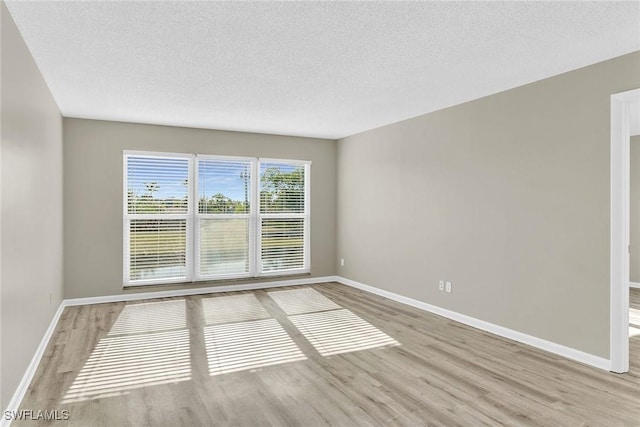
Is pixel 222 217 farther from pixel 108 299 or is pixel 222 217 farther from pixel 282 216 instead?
pixel 108 299

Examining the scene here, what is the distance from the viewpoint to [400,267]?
18.4 ft

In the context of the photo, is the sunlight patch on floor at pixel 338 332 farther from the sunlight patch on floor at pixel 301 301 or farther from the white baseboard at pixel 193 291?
the white baseboard at pixel 193 291

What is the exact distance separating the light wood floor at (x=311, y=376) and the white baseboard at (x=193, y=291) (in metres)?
0.73

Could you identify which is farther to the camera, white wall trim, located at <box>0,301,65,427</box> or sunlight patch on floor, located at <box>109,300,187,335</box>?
sunlight patch on floor, located at <box>109,300,187,335</box>

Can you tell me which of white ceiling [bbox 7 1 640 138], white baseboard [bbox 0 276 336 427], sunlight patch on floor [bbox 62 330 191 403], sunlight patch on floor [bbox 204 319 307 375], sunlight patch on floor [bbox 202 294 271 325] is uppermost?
white ceiling [bbox 7 1 640 138]

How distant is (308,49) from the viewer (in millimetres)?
3045

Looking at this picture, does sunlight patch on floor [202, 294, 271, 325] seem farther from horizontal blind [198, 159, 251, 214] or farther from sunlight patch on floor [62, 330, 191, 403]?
horizontal blind [198, 159, 251, 214]

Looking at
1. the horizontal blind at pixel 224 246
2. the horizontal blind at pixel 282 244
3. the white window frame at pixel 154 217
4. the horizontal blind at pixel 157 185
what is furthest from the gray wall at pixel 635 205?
the horizontal blind at pixel 157 185

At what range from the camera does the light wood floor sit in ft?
8.36

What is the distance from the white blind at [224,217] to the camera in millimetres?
6184

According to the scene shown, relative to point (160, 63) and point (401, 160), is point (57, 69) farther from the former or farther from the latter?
point (401, 160)

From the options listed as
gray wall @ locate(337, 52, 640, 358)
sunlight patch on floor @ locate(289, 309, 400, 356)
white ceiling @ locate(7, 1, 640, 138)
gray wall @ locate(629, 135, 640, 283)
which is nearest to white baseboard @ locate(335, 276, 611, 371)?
gray wall @ locate(337, 52, 640, 358)

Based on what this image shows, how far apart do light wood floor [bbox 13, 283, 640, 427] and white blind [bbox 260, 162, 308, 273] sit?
2.03 meters

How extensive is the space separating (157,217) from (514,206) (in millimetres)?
4766
